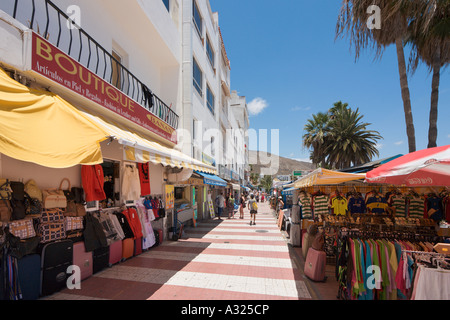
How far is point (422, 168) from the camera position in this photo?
3322mm

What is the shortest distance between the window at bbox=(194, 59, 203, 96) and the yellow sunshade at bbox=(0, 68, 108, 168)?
37.5ft

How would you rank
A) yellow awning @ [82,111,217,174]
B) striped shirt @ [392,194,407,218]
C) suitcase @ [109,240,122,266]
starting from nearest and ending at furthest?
yellow awning @ [82,111,217,174]
suitcase @ [109,240,122,266]
striped shirt @ [392,194,407,218]

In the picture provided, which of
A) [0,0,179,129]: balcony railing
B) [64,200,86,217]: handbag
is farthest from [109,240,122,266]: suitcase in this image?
[0,0,179,129]: balcony railing

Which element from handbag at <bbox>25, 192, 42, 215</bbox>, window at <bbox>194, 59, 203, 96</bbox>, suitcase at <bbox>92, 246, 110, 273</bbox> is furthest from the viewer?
window at <bbox>194, 59, 203, 96</bbox>

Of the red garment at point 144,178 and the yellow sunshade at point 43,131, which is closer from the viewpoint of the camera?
the yellow sunshade at point 43,131

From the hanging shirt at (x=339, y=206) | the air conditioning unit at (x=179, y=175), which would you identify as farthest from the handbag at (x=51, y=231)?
the hanging shirt at (x=339, y=206)

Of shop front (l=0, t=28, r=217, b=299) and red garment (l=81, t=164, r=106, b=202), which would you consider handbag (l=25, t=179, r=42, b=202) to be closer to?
shop front (l=0, t=28, r=217, b=299)

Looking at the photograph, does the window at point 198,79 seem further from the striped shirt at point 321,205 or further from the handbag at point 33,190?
the handbag at point 33,190

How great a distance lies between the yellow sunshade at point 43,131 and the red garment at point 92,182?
1974 millimetres

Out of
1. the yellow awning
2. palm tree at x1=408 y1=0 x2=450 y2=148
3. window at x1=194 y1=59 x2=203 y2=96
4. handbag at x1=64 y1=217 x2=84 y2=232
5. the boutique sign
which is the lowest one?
handbag at x1=64 y1=217 x2=84 y2=232

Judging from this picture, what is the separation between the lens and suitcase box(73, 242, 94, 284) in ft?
16.6

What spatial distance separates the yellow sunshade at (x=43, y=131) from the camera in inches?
108
